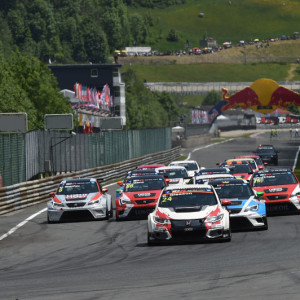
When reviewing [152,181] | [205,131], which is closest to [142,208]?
[152,181]

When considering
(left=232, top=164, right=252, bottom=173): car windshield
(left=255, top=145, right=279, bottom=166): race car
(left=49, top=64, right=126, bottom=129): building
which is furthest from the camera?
(left=49, top=64, right=126, bottom=129): building

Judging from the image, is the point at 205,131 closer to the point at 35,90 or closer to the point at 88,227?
the point at 35,90

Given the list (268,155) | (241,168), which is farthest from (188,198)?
(268,155)

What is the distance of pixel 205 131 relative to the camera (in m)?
131

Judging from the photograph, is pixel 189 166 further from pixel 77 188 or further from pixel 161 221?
pixel 161 221

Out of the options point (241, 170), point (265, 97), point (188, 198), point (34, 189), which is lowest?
point (34, 189)

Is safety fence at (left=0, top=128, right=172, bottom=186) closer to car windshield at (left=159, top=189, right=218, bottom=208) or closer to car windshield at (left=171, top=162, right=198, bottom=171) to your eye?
car windshield at (left=171, top=162, right=198, bottom=171)

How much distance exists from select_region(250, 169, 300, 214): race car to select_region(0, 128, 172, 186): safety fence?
10771mm

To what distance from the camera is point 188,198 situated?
19109mm

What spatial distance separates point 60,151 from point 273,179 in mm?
19377

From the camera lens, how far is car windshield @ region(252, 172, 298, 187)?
2555 cm

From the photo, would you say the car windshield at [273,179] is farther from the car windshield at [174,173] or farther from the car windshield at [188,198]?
Answer: the car windshield at [174,173]

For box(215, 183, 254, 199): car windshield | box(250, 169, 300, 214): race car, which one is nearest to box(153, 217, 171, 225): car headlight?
box(215, 183, 254, 199): car windshield

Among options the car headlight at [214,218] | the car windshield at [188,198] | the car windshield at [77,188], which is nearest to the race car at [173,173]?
the car windshield at [77,188]
